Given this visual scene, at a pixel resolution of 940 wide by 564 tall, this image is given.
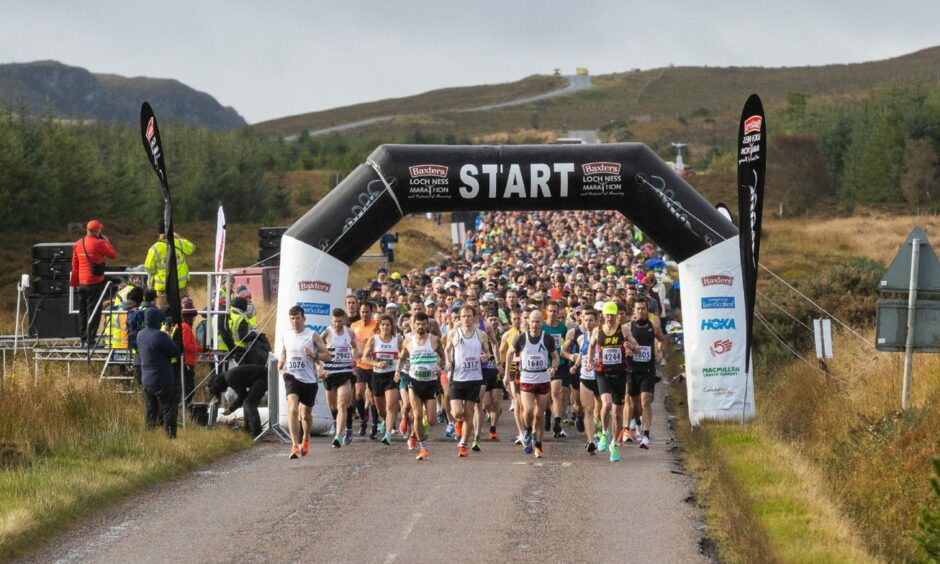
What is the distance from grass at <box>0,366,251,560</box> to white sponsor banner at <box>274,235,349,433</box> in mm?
1827

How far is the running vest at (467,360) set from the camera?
16.8m

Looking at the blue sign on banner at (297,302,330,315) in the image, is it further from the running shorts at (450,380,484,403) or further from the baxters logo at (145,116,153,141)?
the baxters logo at (145,116,153,141)

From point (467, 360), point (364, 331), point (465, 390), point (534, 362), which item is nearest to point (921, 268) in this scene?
point (534, 362)

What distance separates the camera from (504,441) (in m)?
18.4

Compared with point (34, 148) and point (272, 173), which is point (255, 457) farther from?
point (272, 173)

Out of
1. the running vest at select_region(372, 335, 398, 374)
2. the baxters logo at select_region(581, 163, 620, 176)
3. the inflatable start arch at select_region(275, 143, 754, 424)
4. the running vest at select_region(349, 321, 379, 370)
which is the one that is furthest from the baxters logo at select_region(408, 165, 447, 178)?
the running vest at select_region(372, 335, 398, 374)

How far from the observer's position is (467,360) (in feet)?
55.2

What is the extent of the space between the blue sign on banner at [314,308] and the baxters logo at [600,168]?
402 cm

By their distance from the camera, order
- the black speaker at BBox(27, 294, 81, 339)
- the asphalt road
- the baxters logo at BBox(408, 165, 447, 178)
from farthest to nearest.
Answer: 1. the black speaker at BBox(27, 294, 81, 339)
2. the baxters logo at BBox(408, 165, 447, 178)
3. the asphalt road

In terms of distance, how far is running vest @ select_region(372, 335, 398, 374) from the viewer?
18.0 metres

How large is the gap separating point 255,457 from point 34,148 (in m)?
44.8

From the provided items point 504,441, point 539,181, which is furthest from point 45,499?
point 539,181

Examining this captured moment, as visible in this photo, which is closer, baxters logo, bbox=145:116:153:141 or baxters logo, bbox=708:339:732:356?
baxters logo, bbox=145:116:153:141

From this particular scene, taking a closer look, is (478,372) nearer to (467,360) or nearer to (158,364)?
(467,360)
